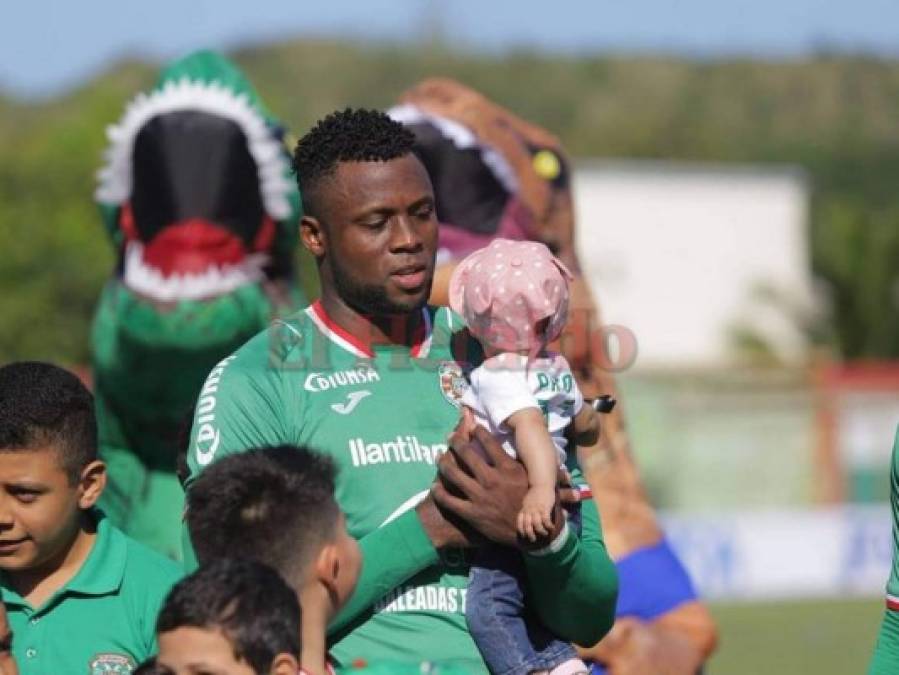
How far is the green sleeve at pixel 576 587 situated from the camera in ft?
12.3

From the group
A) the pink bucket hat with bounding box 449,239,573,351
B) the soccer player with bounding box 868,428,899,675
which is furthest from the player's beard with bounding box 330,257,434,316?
the soccer player with bounding box 868,428,899,675

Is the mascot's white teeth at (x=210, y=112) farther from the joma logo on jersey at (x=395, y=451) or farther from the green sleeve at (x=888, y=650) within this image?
the green sleeve at (x=888, y=650)

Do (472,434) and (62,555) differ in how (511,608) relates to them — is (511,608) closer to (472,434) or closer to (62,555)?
(472,434)

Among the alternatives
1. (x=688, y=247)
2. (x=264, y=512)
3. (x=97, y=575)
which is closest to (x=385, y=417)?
(x=264, y=512)

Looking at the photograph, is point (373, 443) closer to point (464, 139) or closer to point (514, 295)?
point (514, 295)

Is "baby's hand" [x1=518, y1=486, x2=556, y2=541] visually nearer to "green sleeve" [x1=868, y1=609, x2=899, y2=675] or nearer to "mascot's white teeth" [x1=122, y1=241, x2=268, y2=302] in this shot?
"green sleeve" [x1=868, y1=609, x2=899, y2=675]

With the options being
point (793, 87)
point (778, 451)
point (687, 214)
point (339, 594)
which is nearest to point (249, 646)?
point (339, 594)

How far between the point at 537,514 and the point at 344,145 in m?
0.88

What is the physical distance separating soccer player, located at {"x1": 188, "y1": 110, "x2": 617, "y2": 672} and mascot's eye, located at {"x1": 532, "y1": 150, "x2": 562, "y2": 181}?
2211 mm

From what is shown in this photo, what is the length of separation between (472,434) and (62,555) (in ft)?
2.96

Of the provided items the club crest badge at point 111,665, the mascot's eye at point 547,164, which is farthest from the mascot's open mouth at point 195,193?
the club crest badge at point 111,665

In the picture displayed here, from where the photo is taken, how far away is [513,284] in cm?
392

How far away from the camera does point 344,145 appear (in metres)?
4.00

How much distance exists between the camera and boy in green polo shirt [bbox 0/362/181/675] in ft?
13.0
